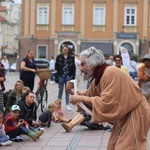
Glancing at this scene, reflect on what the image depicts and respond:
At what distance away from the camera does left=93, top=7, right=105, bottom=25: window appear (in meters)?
56.6

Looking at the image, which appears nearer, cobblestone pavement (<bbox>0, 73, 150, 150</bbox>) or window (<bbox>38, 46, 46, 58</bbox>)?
cobblestone pavement (<bbox>0, 73, 150, 150</bbox>)

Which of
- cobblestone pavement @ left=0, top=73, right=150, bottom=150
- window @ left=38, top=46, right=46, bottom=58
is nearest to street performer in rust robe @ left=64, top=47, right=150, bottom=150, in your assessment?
cobblestone pavement @ left=0, top=73, right=150, bottom=150

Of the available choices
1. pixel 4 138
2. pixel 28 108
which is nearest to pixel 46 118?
pixel 28 108

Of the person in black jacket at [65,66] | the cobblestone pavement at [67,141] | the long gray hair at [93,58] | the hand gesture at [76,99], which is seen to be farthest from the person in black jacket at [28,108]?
the long gray hair at [93,58]

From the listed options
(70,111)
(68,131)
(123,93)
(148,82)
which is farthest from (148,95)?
(123,93)

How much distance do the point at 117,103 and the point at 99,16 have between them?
5227 centimetres

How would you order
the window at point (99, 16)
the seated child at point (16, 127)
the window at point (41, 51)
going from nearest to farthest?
the seated child at point (16, 127) < the window at point (99, 16) < the window at point (41, 51)

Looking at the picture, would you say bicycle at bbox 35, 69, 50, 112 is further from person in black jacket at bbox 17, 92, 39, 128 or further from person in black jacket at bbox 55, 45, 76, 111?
person in black jacket at bbox 17, 92, 39, 128

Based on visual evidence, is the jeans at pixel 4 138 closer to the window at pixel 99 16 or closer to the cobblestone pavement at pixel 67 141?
the cobblestone pavement at pixel 67 141

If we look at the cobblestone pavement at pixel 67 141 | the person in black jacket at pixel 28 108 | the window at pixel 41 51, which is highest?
the person in black jacket at pixel 28 108

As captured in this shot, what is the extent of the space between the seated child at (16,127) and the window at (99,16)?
47658mm

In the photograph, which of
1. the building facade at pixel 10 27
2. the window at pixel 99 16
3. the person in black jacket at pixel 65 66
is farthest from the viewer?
the building facade at pixel 10 27

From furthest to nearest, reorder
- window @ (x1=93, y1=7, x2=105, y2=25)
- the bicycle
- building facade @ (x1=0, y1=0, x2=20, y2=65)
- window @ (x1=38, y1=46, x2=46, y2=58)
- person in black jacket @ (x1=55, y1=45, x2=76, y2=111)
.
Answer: building facade @ (x1=0, y1=0, x2=20, y2=65) → window @ (x1=38, y1=46, x2=46, y2=58) → window @ (x1=93, y1=7, x2=105, y2=25) → person in black jacket @ (x1=55, y1=45, x2=76, y2=111) → the bicycle

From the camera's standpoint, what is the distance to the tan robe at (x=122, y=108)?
186 inches
